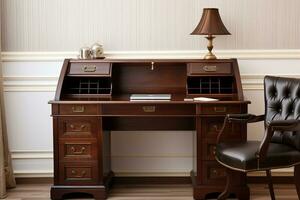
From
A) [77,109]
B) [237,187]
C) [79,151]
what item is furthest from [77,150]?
[237,187]

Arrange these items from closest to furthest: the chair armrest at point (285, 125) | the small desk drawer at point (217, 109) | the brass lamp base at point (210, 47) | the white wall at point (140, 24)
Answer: the chair armrest at point (285, 125) < the small desk drawer at point (217, 109) < the brass lamp base at point (210, 47) < the white wall at point (140, 24)

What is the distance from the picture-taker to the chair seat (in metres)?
2.91

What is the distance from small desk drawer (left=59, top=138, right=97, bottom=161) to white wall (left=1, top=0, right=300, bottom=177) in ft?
1.63

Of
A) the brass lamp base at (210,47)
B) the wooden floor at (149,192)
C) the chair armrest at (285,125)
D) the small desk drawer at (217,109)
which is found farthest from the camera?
the brass lamp base at (210,47)

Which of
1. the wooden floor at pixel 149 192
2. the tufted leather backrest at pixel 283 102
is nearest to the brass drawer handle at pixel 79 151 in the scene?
the wooden floor at pixel 149 192

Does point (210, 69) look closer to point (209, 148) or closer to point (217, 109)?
point (217, 109)

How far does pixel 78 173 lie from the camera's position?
3473 mm

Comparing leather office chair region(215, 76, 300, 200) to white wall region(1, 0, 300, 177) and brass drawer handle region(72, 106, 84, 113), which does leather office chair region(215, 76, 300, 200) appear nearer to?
white wall region(1, 0, 300, 177)

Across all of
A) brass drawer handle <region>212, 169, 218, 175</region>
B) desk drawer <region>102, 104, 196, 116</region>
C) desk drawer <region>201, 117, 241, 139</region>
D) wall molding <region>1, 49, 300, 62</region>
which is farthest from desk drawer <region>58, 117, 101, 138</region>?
brass drawer handle <region>212, 169, 218, 175</region>

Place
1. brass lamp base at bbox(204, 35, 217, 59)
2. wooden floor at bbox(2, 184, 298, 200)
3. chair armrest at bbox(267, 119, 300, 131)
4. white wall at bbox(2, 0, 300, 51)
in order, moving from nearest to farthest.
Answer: chair armrest at bbox(267, 119, 300, 131) → wooden floor at bbox(2, 184, 298, 200) → brass lamp base at bbox(204, 35, 217, 59) → white wall at bbox(2, 0, 300, 51)

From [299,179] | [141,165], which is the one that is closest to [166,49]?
[141,165]

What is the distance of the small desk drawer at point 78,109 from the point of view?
3398 mm

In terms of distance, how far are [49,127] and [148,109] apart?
983 millimetres

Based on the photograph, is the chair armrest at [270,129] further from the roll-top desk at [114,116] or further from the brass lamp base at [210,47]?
the brass lamp base at [210,47]
